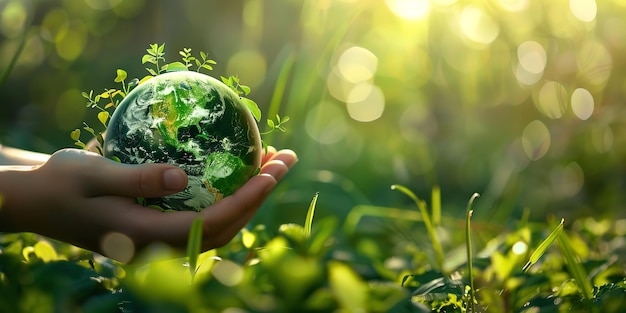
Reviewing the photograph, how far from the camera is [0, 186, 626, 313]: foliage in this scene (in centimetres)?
93

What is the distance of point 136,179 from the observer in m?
1.43

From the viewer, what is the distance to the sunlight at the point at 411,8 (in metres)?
4.18

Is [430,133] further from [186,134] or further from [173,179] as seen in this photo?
[173,179]

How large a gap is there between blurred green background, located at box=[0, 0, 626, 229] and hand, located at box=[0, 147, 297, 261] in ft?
6.06

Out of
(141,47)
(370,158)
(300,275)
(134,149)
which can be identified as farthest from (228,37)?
(300,275)

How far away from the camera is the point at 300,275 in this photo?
2.98ft

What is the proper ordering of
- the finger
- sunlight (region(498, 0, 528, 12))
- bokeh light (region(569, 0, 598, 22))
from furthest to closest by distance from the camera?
1. sunlight (region(498, 0, 528, 12))
2. bokeh light (region(569, 0, 598, 22))
3. the finger

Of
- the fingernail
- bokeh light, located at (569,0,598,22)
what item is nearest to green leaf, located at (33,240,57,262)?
the fingernail

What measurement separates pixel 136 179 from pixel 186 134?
0.18 meters

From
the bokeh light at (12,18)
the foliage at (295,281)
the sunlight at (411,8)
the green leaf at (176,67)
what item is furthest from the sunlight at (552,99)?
the bokeh light at (12,18)

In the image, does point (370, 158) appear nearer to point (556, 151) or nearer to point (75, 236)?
point (556, 151)

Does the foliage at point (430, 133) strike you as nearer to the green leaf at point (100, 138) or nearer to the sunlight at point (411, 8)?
the sunlight at point (411, 8)

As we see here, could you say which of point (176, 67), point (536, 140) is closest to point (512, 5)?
point (536, 140)

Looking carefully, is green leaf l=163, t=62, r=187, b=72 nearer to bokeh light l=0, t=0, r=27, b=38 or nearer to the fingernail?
the fingernail
